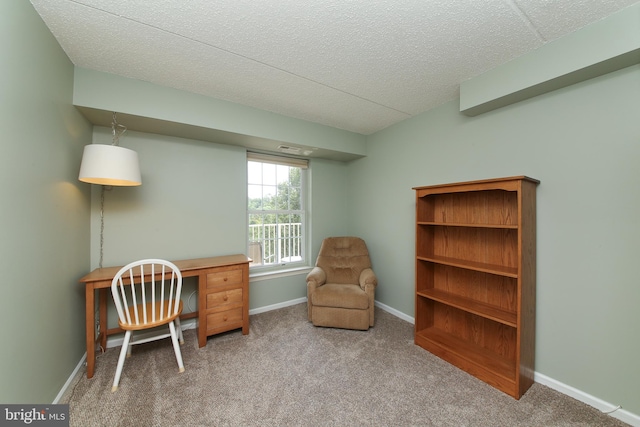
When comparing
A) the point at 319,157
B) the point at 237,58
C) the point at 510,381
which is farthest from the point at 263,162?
the point at 510,381

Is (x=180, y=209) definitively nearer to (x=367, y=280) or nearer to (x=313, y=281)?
(x=313, y=281)

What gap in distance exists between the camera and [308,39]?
1511 mm

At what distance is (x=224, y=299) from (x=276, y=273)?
0.89 metres

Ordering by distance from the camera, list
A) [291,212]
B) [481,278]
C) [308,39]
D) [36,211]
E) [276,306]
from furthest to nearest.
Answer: [291,212], [276,306], [481,278], [308,39], [36,211]

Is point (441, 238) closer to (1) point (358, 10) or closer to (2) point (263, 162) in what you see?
(1) point (358, 10)

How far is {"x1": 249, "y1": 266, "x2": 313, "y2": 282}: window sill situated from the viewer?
9.89 ft

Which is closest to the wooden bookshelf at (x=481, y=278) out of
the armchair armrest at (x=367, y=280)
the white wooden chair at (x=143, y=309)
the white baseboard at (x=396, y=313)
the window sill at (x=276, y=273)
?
the white baseboard at (x=396, y=313)

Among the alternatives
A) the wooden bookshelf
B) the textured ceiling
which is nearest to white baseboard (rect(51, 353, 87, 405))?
the textured ceiling

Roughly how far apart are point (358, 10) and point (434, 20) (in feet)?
1.52

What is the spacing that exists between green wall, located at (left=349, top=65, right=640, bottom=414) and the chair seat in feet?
4.70

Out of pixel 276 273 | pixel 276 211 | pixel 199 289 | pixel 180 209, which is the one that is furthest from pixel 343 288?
pixel 180 209

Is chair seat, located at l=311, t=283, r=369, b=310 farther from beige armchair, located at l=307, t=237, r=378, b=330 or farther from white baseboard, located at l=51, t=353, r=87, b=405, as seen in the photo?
white baseboard, located at l=51, t=353, r=87, b=405

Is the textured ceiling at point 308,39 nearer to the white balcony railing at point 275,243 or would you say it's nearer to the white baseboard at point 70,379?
the white balcony railing at point 275,243

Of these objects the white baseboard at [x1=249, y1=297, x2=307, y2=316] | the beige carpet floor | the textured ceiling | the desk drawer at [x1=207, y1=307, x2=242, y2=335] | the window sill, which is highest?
the textured ceiling
